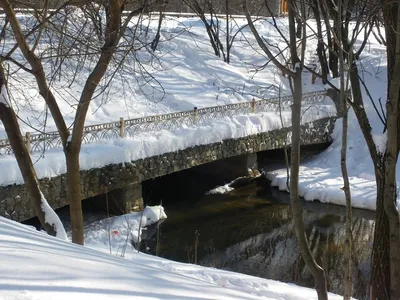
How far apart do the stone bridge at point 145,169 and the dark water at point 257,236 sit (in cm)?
118

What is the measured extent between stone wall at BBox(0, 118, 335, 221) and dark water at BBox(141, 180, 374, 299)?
1.24m

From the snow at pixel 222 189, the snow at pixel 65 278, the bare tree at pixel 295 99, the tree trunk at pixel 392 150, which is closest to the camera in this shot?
the snow at pixel 65 278

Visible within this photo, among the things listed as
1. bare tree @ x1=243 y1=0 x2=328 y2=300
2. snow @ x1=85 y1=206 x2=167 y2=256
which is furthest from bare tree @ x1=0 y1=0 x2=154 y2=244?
snow @ x1=85 y1=206 x2=167 y2=256

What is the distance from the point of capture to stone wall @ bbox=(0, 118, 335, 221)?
10.1 m

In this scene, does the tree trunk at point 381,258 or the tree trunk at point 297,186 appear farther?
the tree trunk at point 381,258

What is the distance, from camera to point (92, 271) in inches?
116

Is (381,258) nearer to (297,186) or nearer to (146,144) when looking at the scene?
(297,186)

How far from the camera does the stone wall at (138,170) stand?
1005cm

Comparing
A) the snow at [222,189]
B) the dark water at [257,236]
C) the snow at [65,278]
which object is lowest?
the dark water at [257,236]

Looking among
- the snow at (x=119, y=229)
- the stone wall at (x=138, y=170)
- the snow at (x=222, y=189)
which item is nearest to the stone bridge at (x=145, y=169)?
the stone wall at (x=138, y=170)

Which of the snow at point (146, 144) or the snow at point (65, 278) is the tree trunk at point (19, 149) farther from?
the snow at point (146, 144)

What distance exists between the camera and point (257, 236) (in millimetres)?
11898

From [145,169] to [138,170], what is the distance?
0.25 m

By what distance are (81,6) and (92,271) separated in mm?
3993
